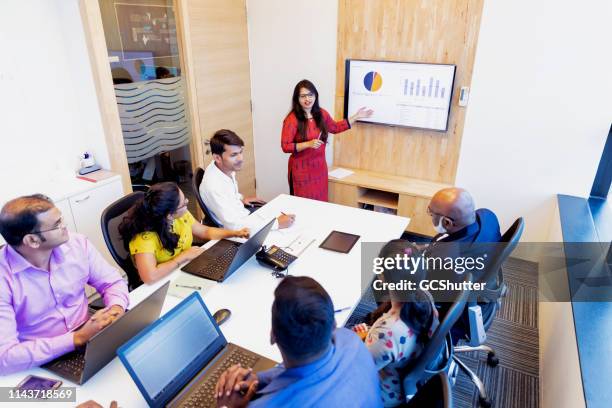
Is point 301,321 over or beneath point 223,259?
over

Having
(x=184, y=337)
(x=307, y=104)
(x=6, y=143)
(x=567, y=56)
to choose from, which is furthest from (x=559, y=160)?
(x=6, y=143)

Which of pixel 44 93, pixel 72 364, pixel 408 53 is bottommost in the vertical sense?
pixel 72 364

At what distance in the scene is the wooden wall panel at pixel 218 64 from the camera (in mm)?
3457

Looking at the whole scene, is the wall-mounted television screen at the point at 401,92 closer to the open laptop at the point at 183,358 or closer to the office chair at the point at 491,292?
the office chair at the point at 491,292

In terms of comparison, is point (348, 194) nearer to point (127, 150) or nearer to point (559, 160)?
point (559, 160)

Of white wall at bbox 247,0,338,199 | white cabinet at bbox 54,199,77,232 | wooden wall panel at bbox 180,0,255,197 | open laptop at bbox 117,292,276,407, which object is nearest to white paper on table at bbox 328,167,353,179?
white wall at bbox 247,0,338,199

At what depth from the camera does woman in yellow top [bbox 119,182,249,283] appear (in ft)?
6.28

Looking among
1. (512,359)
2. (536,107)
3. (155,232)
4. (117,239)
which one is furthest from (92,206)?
(536,107)

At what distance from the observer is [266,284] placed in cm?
189

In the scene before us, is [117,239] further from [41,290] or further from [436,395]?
[436,395]

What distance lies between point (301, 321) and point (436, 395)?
0.43 meters

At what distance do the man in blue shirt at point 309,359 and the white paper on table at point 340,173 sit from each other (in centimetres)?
272

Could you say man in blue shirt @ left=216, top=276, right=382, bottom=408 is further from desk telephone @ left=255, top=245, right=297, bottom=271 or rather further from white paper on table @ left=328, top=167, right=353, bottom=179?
white paper on table @ left=328, top=167, right=353, bottom=179

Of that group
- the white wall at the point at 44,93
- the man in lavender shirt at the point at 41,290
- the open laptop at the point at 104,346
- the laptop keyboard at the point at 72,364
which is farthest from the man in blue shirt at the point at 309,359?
the white wall at the point at 44,93
